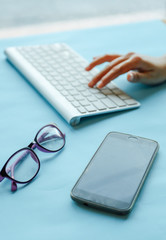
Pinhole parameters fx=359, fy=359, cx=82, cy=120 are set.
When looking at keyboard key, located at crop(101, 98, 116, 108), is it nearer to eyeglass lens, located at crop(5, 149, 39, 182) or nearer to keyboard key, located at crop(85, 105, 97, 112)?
keyboard key, located at crop(85, 105, 97, 112)

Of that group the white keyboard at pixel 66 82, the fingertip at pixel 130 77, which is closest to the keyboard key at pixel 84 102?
the white keyboard at pixel 66 82

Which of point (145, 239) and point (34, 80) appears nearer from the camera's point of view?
point (145, 239)

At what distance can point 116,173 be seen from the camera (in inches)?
20.6

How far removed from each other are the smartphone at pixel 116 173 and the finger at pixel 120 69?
0.56ft

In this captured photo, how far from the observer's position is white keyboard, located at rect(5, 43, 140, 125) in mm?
679

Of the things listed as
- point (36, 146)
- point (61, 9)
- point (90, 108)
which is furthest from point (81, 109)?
point (61, 9)

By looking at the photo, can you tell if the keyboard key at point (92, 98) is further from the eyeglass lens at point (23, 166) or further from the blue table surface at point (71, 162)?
the eyeglass lens at point (23, 166)

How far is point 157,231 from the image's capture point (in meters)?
0.45

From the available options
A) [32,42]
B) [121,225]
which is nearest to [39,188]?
[121,225]

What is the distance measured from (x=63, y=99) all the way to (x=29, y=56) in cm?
22

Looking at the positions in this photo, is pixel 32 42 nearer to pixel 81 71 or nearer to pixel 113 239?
pixel 81 71

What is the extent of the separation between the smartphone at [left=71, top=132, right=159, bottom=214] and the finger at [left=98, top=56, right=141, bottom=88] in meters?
0.17

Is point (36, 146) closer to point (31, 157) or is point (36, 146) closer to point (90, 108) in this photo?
point (31, 157)

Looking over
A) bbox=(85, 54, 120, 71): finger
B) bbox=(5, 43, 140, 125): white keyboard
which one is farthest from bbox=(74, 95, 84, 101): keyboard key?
bbox=(85, 54, 120, 71): finger
